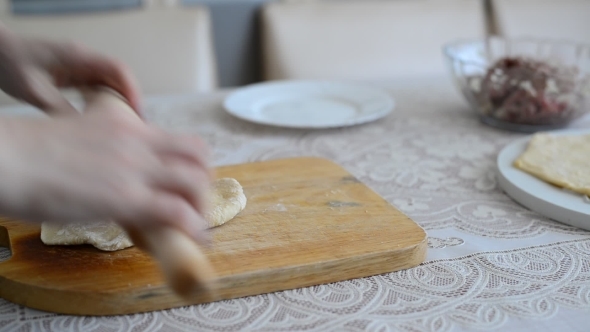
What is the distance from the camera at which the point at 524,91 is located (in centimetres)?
117

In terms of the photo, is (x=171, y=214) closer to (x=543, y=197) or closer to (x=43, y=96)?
(x=43, y=96)

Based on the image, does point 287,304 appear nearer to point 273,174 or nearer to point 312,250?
point 312,250

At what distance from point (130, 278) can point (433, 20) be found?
1812 millimetres

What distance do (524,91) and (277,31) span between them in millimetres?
1074

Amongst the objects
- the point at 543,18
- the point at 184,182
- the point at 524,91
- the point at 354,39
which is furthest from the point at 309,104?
the point at 543,18

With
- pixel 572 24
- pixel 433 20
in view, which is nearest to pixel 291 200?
pixel 433 20

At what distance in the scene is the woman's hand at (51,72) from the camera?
0.68 meters

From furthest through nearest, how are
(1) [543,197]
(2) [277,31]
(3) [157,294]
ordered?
(2) [277,31]
(1) [543,197]
(3) [157,294]

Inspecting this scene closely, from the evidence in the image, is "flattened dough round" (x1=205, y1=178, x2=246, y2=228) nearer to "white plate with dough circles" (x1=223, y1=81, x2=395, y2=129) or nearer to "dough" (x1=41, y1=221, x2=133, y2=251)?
"dough" (x1=41, y1=221, x2=133, y2=251)

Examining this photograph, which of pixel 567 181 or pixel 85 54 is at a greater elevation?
pixel 85 54

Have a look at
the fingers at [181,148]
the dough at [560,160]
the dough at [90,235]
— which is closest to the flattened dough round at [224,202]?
the dough at [90,235]

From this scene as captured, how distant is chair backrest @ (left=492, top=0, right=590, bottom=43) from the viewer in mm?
2268

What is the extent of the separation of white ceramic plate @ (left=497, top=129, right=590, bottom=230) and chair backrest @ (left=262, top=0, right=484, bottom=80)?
3.74 feet

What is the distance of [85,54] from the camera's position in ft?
2.31
